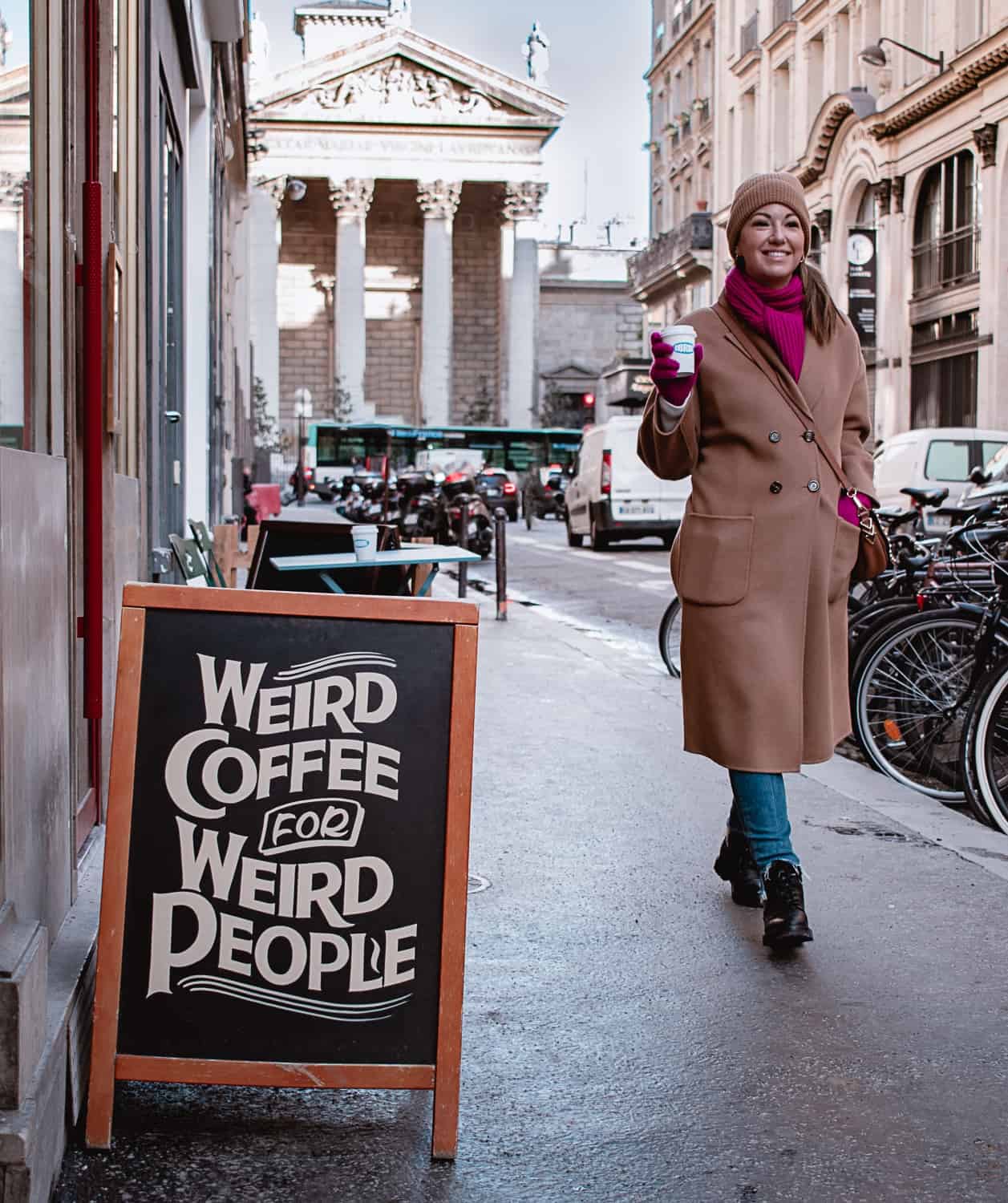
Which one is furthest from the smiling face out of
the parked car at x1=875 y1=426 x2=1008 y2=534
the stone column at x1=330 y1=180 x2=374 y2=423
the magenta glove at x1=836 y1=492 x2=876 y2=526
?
the stone column at x1=330 y1=180 x2=374 y2=423

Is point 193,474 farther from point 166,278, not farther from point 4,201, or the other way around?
Answer: point 4,201

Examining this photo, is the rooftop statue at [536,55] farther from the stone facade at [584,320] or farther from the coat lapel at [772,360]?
the coat lapel at [772,360]

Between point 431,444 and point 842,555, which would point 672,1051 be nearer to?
point 842,555

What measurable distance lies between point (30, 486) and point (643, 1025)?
171cm

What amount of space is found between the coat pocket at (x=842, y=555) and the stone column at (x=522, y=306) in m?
71.3

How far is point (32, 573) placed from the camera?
2889mm

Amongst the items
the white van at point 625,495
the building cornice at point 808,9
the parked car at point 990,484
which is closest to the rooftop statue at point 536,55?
the building cornice at point 808,9

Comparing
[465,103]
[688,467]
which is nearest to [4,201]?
[688,467]

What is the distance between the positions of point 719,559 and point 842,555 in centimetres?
35

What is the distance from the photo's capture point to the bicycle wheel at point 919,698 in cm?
623

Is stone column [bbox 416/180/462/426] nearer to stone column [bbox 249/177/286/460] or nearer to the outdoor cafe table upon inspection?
stone column [bbox 249/177/286/460]

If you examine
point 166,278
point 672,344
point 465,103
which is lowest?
point 672,344

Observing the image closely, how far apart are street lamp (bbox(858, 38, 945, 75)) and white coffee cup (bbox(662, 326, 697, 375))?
28238 millimetres

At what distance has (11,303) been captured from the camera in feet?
10.2
